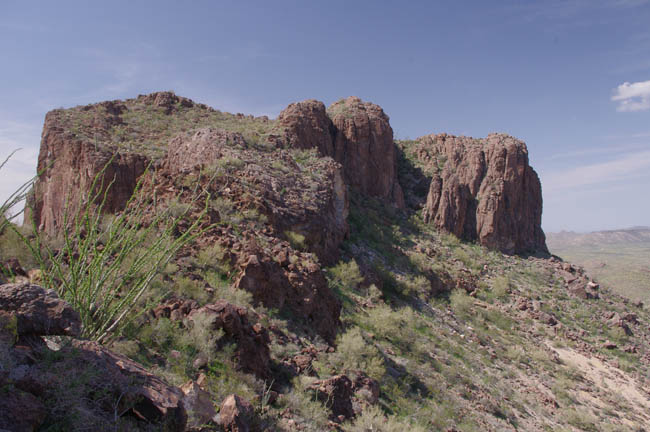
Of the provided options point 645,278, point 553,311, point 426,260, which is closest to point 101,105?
point 426,260

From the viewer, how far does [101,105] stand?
20359 millimetres

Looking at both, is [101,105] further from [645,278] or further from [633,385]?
[645,278]

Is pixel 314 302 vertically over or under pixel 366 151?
under

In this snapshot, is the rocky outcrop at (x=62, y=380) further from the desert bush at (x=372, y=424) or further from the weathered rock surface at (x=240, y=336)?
the desert bush at (x=372, y=424)

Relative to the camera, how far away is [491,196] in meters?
28.1

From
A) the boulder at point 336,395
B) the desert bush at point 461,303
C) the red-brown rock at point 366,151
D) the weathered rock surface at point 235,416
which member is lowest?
the desert bush at point 461,303

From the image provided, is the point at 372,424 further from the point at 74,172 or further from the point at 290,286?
the point at 74,172

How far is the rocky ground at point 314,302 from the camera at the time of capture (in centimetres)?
323

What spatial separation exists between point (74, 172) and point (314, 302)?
41.6 ft

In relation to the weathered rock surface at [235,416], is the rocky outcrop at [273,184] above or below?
above

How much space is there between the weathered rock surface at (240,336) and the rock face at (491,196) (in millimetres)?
23767

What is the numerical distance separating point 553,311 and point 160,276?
21252 mm

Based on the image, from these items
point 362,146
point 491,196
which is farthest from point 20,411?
point 491,196

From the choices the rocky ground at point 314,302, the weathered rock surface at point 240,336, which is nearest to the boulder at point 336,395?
the rocky ground at point 314,302
